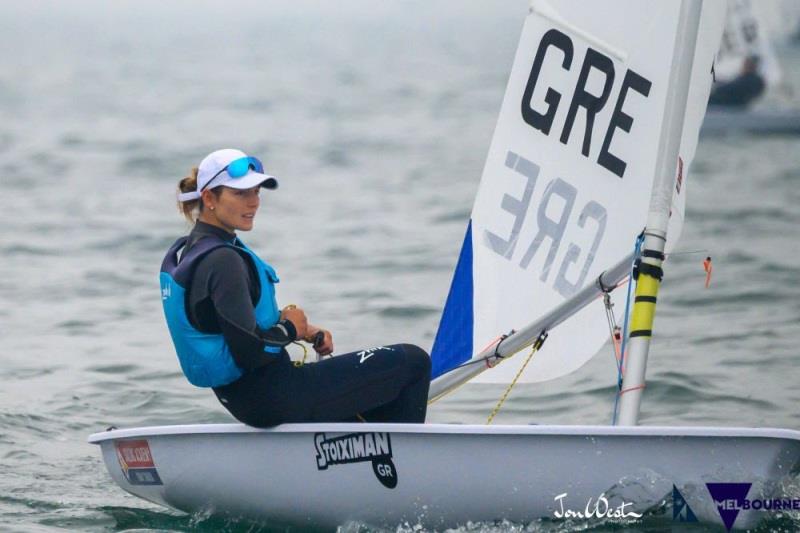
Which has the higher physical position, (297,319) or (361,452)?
(297,319)

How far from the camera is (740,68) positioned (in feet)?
52.1

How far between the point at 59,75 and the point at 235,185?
3252 centimetres

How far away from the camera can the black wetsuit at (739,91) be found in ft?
50.7

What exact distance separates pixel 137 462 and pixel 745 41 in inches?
519

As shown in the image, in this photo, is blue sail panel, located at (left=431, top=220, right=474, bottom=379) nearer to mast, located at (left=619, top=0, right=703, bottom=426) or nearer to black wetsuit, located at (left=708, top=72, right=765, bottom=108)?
mast, located at (left=619, top=0, right=703, bottom=426)

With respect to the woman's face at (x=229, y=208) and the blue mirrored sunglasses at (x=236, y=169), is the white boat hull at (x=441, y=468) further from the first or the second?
the blue mirrored sunglasses at (x=236, y=169)

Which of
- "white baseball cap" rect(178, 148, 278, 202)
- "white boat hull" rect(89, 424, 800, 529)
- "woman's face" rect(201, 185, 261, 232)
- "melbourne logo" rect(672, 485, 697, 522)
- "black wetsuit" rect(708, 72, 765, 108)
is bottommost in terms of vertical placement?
"melbourne logo" rect(672, 485, 697, 522)

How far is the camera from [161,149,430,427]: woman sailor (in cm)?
356

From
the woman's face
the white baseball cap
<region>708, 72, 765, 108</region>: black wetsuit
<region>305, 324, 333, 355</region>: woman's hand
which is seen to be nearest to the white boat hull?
<region>305, 324, 333, 355</region>: woman's hand

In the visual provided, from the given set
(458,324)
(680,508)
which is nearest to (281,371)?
(458,324)

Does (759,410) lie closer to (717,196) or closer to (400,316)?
(400,316)

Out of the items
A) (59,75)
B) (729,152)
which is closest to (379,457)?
(729,152)

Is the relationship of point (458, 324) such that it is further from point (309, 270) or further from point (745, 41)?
point (745, 41)

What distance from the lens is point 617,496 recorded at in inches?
141
